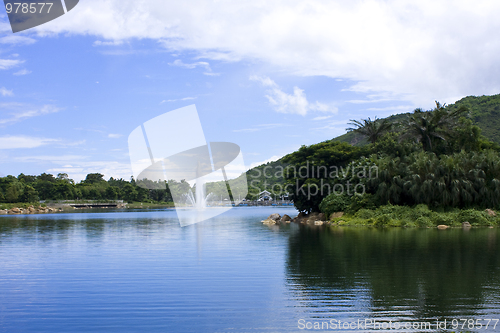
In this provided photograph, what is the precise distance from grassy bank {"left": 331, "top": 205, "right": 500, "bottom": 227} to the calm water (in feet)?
40.5

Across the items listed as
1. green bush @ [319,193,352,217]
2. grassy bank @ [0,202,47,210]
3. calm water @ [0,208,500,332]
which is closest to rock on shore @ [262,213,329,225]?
green bush @ [319,193,352,217]

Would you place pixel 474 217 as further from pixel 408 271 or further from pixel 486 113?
pixel 486 113

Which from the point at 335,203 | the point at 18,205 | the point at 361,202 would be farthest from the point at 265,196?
the point at 361,202

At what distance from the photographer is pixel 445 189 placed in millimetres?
34406

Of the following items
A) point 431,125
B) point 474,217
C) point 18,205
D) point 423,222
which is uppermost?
point 431,125

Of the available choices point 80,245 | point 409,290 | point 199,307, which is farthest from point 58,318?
point 80,245

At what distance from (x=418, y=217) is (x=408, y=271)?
21604 mm

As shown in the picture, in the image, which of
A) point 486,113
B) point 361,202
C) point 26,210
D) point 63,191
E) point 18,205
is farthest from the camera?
point 63,191

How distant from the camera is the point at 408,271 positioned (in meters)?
13.9

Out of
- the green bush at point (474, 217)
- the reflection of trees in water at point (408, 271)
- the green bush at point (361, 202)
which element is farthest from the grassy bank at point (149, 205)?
the reflection of trees in water at point (408, 271)

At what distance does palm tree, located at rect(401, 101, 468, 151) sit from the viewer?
4144cm

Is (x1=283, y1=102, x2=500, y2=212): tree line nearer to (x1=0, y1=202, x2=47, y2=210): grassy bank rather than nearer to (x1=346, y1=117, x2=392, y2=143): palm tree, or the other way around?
(x1=346, y1=117, x2=392, y2=143): palm tree

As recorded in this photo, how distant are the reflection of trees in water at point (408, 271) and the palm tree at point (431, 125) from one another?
21357 mm

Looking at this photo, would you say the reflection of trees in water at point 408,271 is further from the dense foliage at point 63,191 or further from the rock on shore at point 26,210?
the dense foliage at point 63,191
